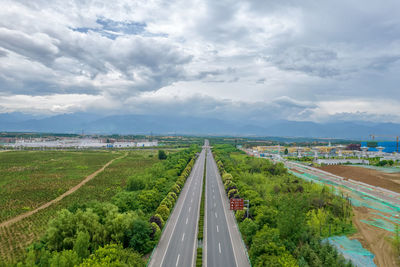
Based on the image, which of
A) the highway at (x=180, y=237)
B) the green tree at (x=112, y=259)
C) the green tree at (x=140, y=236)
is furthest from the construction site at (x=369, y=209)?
the green tree at (x=112, y=259)

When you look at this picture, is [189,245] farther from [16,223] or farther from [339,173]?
[339,173]

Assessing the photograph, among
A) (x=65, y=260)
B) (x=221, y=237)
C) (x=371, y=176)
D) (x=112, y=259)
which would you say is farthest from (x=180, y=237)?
(x=371, y=176)

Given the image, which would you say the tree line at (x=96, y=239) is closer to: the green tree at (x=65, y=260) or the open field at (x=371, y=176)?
the green tree at (x=65, y=260)

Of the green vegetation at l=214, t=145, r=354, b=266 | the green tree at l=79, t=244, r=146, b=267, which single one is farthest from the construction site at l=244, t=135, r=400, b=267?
the green tree at l=79, t=244, r=146, b=267

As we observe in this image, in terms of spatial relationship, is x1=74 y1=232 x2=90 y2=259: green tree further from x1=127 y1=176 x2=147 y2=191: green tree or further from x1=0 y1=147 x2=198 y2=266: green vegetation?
x1=127 y1=176 x2=147 y2=191: green tree

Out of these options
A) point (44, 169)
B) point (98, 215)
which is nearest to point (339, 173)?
point (98, 215)

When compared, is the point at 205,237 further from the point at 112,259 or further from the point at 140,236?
the point at 112,259
